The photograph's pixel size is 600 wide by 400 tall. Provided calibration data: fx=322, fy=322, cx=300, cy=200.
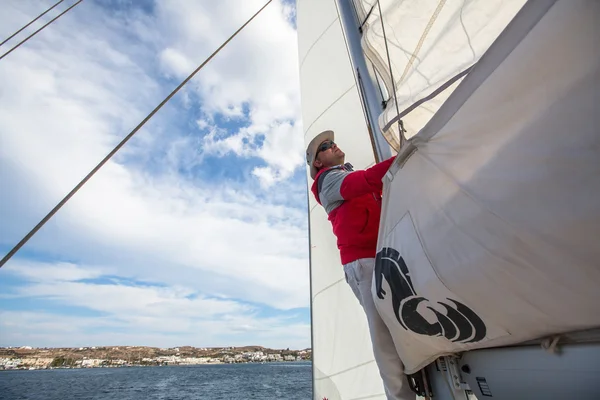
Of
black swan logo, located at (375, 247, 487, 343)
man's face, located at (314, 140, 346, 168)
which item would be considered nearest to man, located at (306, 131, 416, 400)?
man's face, located at (314, 140, 346, 168)

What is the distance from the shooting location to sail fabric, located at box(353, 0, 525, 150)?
1.19 meters

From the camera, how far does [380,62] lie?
1.56 metres

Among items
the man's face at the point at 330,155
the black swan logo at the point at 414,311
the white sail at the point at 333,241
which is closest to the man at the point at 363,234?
the man's face at the point at 330,155

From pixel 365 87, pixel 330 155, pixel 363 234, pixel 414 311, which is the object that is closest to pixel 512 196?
pixel 414 311

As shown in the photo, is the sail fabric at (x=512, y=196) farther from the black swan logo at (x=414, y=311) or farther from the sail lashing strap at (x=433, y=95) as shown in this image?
the sail lashing strap at (x=433, y=95)

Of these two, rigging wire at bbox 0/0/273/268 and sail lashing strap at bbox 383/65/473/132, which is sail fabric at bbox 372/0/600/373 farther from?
rigging wire at bbox 0/0/273/268

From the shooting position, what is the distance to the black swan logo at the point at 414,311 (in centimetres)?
72

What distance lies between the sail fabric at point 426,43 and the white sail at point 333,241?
28.2 inches

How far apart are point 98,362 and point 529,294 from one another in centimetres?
→ 14541

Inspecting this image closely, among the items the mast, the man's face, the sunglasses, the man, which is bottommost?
the man

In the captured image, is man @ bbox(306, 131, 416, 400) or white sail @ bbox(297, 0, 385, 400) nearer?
man @ bbox(306, 131, 416, 400)

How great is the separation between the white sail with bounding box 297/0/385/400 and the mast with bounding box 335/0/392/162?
0.57 metres

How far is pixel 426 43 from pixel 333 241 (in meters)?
1.38

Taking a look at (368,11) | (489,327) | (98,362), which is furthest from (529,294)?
(98,362)
